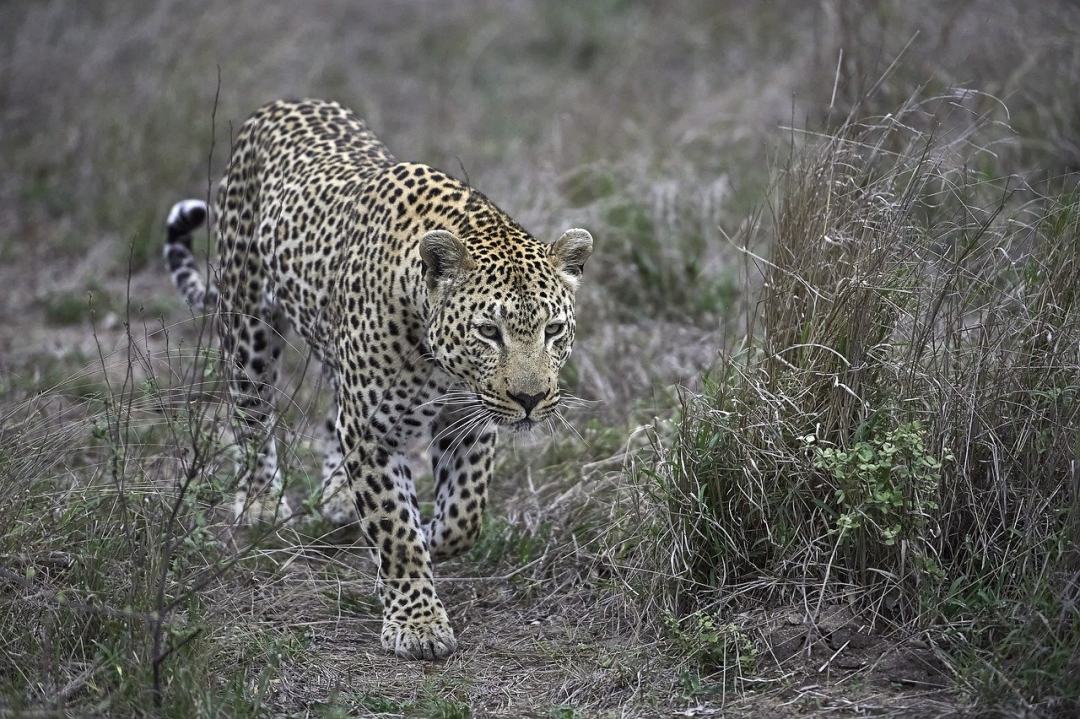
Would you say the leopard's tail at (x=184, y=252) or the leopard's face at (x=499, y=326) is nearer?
the leopard's face at (x=499, y=326)

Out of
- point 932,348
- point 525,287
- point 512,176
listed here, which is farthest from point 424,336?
point 512,176

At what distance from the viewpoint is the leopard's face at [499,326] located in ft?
17.7

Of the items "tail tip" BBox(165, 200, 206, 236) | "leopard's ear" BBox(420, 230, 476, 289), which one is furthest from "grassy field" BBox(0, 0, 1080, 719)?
"tail tip" BBox(165, 200, 206, 236)

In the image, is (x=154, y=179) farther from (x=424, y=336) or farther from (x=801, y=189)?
(x=801, y=189)

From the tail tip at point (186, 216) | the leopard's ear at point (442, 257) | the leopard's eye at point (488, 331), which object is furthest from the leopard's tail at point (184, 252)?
the leopard's eye at point (488, 331)

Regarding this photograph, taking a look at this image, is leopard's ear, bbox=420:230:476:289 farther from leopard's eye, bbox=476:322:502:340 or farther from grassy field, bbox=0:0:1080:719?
grassy field, bbox=0:0:1080:719

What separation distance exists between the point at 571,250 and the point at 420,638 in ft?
6.30

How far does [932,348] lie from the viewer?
5262 mm

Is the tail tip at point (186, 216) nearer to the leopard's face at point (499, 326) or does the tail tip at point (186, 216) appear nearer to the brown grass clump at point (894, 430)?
the leopard's face at point (499, 326)

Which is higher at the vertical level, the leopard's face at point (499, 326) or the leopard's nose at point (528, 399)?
the leopard's face at point (499, 326)

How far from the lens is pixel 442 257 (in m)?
5.51

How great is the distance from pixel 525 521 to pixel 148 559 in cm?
221

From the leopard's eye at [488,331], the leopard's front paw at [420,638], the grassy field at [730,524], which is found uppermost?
the leopard's eye at [488,331]

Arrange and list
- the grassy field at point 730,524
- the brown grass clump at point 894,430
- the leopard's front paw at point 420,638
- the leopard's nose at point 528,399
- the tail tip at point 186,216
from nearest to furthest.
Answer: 1. the grassy field at point 730,524
2. the brown grass clump at point 894,430
3. the leopard's nose at point 528,399
4. the leopard's front paw at point 420,638
5. the tail tip at point 186,216
